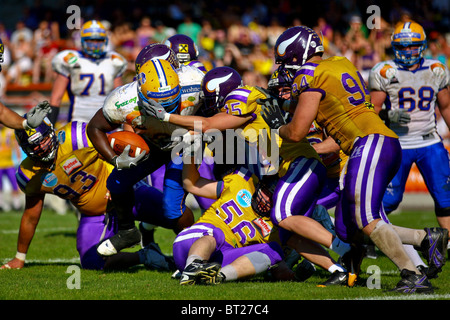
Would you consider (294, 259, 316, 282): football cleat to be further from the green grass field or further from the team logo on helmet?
the team logo on helmet

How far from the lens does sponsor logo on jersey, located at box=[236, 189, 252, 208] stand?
518cm

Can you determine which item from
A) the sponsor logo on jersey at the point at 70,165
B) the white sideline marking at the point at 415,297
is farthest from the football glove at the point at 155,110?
the white sideline marking at the point at 415,297

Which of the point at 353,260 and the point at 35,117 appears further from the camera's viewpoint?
the point at 35,117

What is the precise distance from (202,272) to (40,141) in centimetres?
200

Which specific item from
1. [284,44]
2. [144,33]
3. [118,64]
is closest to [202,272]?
[284,44]

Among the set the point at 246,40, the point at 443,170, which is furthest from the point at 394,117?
the point at 246,40

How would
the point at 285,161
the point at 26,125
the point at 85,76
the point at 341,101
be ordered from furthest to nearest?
the point at 85,76, the point at 26,125, the point at 285,161, the point at 341,101

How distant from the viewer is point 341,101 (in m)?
4.55

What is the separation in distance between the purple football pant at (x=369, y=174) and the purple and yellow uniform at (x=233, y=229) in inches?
31.1

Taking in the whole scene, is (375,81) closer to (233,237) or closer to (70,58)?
(233,237)

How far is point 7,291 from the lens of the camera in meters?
4.61

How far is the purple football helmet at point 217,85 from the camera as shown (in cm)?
520
